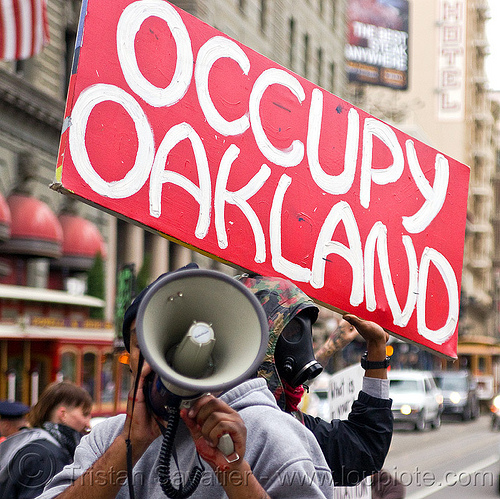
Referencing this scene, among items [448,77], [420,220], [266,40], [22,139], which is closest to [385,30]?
[448,77]

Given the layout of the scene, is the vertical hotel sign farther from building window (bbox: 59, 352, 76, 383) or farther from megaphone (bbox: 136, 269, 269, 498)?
megaphone (bbox: 136, 269, 269, 498)

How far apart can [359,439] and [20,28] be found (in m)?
12.9

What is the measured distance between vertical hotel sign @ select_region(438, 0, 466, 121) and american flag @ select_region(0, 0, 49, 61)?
192ft

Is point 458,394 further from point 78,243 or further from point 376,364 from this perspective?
point 376,364

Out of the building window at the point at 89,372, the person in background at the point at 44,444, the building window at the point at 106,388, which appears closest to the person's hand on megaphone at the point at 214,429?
the person in background at the point at 44,444

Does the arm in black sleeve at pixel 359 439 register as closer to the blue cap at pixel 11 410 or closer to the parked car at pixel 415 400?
the blue cap at pixel 11 410

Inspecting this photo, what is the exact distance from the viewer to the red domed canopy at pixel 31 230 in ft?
60.7

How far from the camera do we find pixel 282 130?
3.33 metres

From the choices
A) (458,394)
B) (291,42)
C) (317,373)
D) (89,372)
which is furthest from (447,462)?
(291,42)

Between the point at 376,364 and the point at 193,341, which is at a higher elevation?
the point at 193,341

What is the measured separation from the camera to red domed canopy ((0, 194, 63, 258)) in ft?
60.7

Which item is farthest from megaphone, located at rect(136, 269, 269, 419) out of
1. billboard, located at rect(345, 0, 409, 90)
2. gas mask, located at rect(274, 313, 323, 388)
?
billboard, located at rect(345, 0, 409, 90)

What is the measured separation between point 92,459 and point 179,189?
1016 mm

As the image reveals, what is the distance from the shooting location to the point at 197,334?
184 cm
